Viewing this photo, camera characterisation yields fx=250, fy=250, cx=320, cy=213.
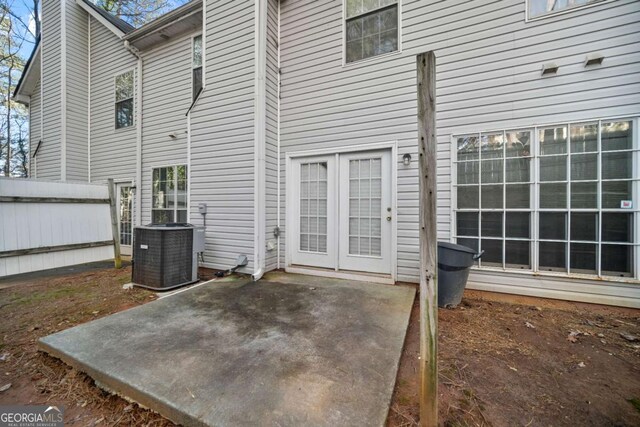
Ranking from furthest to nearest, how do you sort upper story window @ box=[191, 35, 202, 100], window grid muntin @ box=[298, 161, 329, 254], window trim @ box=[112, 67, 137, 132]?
window trim @ box=[112, 67, 137, 132] → upper story window @ box=[191, 35, 202, 100] → window grid muntin @ box=[298, 161, 329, 254]

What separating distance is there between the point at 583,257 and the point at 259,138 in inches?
196

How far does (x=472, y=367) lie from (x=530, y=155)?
2937 millimetres

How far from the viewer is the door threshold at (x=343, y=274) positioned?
4.08 metres

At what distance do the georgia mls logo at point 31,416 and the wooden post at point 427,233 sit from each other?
234 centimetres

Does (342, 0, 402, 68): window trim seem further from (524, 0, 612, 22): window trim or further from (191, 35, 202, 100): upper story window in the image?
(191, 35, 202, 100): upper story window

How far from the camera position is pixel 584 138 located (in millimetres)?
3197

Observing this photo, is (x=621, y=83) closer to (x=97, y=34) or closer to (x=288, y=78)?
(x=288, y=78)

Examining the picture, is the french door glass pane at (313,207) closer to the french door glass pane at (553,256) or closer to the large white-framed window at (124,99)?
the french door glass pane at (553,256)

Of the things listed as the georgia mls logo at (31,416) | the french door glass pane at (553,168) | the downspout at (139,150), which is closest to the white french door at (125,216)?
the downspout at (139,150)

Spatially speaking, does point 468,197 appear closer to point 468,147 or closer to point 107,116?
point 468,147

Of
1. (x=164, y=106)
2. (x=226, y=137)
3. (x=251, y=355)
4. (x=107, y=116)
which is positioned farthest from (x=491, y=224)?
(x=107, y=116)

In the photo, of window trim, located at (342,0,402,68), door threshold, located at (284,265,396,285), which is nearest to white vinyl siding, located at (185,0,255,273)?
door threshold, located at (284,265,396,285)

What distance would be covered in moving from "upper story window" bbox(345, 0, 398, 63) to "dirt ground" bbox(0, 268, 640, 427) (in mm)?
4231

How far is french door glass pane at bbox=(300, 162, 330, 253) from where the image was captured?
4.60 m
